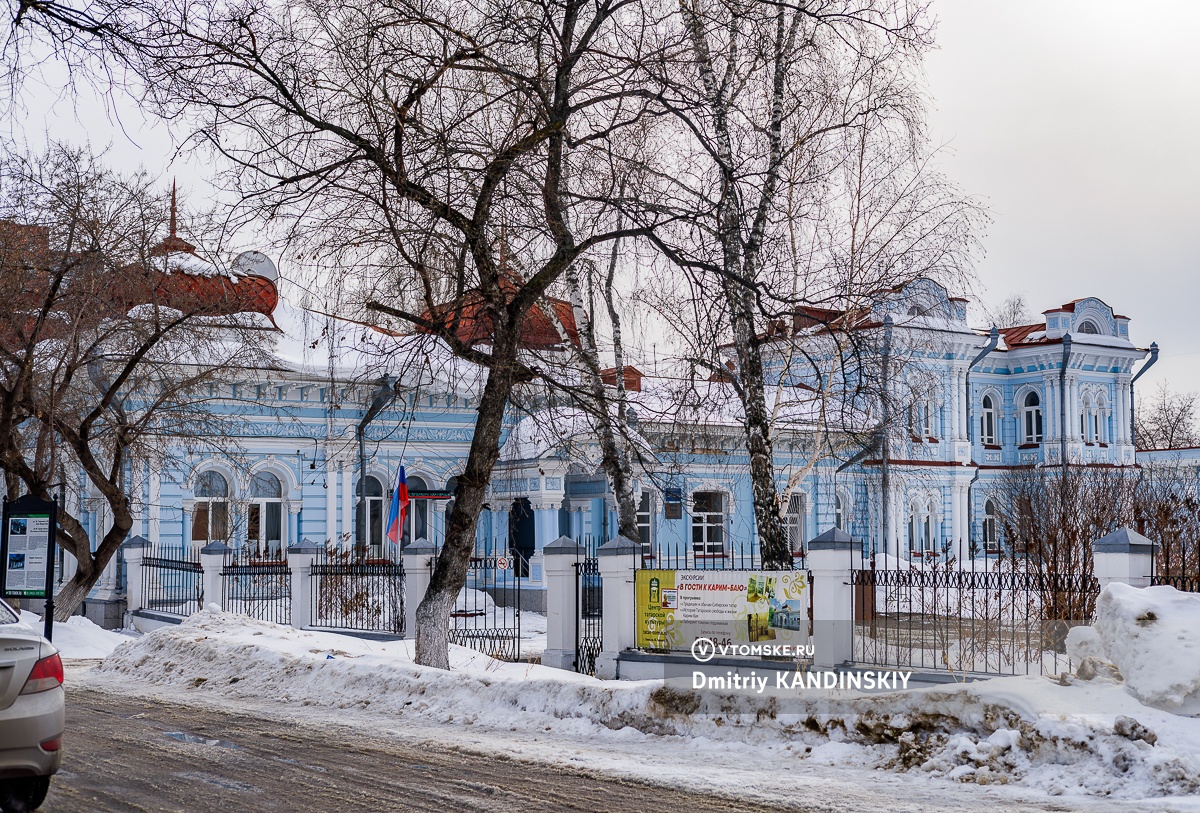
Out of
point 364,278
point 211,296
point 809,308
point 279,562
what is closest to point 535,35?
point 364,278

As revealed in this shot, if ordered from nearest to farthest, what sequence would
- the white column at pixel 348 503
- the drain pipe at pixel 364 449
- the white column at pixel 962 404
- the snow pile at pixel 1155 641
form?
1. the snow pile at pixel 1155 641
2. the drain pipe at pixel 364 449
3. the white column at pixel 348 503
4. the white column at pixel 962 404

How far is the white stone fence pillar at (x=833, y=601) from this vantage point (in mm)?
13070

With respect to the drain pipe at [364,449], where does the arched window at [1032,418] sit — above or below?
above

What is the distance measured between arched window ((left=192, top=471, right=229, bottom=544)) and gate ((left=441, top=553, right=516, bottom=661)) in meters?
5.71

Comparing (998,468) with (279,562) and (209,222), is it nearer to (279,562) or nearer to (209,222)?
(279,562)

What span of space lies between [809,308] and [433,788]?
35.8ft

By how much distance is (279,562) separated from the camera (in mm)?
23609

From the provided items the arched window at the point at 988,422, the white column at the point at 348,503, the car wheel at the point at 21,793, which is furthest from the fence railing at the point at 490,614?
the arched window at the point at 988,422

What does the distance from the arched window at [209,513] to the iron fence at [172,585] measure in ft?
7.35

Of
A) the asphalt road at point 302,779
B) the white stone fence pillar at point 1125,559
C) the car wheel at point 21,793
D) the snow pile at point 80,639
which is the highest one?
the white stone fence pillar at point 1125,559

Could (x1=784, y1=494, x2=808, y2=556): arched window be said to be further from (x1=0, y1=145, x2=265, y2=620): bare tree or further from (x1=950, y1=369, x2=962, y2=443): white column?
(x1=0, y1=145, x2=265, y2=620): bare tree

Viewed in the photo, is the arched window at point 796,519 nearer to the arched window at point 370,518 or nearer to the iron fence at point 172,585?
the arched window at point 370,518

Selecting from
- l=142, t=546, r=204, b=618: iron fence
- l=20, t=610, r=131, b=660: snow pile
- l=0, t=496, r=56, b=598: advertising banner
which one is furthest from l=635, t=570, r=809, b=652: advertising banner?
l=142, t=546, r=204, b=618: iron fence

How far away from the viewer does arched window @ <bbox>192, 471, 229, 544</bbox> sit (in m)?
25.7
